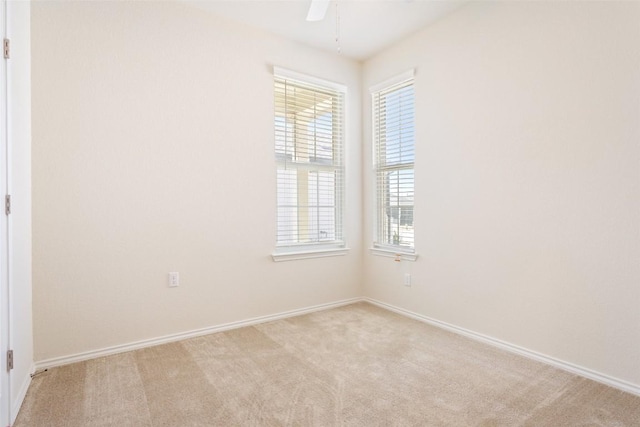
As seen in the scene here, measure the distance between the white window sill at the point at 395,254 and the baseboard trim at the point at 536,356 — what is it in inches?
20.3

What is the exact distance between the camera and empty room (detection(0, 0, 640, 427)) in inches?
77.6

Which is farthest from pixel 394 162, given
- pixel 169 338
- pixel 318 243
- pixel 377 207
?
pixel 169 338

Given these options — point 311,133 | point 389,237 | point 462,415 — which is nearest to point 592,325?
point 462,415

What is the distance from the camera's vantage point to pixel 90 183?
2.46 meters

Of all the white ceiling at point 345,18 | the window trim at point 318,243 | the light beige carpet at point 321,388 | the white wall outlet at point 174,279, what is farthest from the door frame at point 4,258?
the window trim at point 318,243

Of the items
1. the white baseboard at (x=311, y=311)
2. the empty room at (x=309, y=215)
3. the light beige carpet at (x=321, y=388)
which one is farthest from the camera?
the white baseboard at (x=311, y=311)

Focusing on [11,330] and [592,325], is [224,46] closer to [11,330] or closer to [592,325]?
[11,330]

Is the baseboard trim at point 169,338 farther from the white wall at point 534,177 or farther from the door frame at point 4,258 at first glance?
the white wall at point 534,177

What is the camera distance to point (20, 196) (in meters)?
2.02

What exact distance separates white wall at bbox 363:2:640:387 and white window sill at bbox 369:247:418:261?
0.26 feet

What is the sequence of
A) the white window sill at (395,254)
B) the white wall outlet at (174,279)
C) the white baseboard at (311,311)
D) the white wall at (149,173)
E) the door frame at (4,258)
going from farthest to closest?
1. the white window sill at (395,254)
2. the white wall outlet at (174,279)
3. the white wall at (149,173)
4. the white baseboard at (311,311)
5. the door frame at (4,258)

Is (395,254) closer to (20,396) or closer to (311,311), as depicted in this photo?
(311,311)

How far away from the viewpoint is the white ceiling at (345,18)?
2816 millimetres

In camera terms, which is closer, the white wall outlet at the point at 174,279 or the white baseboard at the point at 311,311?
the white baseboard at the point at 311,311
